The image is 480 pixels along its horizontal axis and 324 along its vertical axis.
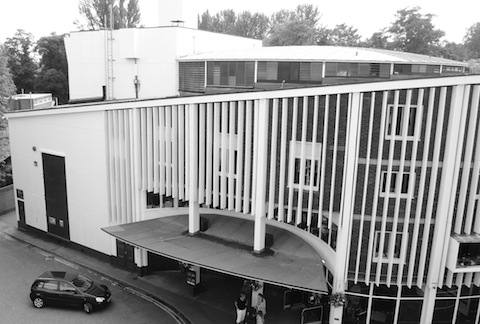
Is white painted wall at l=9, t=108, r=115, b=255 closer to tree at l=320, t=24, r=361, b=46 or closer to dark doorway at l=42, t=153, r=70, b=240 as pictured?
dark doorway at l=42, t=153, r=70, b=240

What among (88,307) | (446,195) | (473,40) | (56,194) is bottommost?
(88,307)

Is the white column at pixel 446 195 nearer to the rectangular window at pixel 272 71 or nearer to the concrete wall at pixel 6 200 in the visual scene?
the rectangular window at pixel 272 71

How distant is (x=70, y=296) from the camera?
1822 centimetres

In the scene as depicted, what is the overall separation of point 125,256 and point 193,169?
728cm

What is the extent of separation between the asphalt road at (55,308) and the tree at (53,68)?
40.6m

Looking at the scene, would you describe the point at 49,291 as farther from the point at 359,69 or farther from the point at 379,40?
the point at 379,40

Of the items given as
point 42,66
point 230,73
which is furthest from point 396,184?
point 42,66

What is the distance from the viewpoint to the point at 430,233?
1484 centimetres

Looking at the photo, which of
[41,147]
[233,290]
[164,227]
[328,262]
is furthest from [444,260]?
[41,147]

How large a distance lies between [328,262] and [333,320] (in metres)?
2.16

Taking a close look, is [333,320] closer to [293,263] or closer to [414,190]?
[293,263]

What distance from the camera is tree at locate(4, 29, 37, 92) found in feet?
199

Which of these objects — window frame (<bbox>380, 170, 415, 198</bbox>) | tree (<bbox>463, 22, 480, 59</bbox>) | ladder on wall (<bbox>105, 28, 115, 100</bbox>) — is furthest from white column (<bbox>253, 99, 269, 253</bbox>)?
tree (<bbox>463, 22, 480, 59</bbox>)

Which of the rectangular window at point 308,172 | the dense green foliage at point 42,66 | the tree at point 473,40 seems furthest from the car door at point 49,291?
the tree at point 473,40
